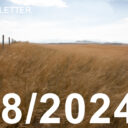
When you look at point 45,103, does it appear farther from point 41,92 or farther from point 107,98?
point 107,98

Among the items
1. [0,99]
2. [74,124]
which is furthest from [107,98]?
[0,99]

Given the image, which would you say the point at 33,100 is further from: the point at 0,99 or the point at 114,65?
the point at 114,65

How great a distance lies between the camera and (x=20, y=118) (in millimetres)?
4609

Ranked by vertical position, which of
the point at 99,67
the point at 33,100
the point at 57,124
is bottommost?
the point at 57,124

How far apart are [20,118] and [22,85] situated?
1.14 metres

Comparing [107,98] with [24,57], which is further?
[24,57]

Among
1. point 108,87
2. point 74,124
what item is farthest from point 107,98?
point 74,124

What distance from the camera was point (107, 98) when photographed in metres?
4.74

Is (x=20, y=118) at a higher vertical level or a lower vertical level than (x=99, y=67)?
lower

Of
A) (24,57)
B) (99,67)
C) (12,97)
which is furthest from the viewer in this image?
(24,57)

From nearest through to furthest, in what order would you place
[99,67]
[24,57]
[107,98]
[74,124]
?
[74,124]
[107,98]
[99,67]
[24,57]

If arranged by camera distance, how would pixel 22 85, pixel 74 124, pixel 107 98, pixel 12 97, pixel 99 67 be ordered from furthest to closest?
pixel 99 67, pixel 22 85, pixel 12 97, pixel 107 98, pixel 74 124

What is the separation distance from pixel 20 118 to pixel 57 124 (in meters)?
0.63

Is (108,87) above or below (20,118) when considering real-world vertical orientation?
above
